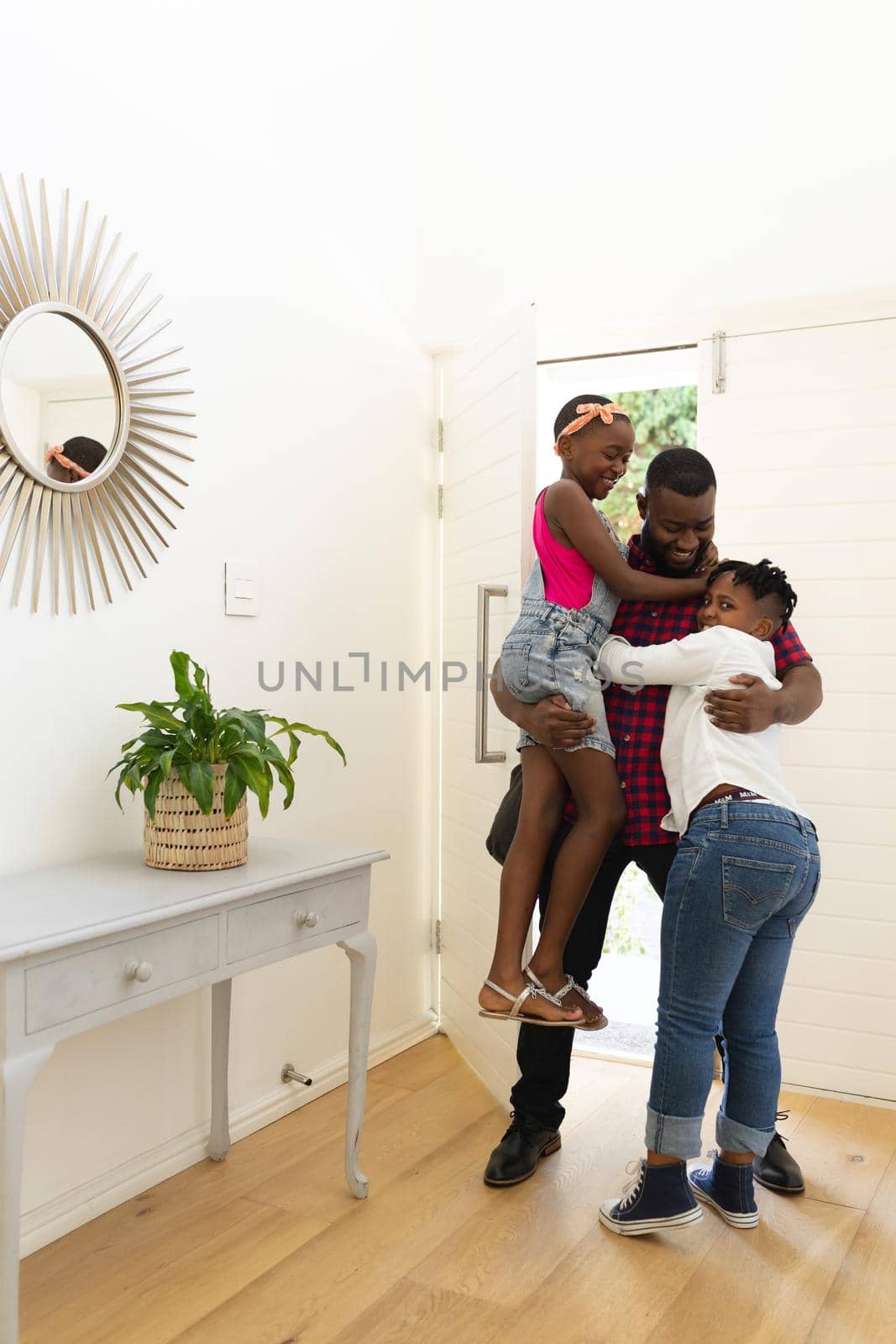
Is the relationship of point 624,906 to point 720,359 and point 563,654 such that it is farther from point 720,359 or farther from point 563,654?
point 563,654

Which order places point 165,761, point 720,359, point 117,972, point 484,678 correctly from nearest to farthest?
point 117,972, point 165,761, point 484,678, point 720,359

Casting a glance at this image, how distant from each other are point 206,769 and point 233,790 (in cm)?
6

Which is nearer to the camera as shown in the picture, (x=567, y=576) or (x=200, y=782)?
(x=200, y=782)

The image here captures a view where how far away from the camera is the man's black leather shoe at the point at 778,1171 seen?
7.39 feet

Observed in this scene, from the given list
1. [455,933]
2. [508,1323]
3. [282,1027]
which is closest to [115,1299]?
[508,1323]

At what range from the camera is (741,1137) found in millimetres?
2059

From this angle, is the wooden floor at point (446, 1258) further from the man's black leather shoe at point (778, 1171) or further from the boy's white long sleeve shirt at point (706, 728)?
the boy's white long sleeve shirt at point (706, 728)

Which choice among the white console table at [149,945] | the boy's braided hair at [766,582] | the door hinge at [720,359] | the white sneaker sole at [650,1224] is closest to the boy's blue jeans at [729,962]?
the white sneaker sole at [650,1224]

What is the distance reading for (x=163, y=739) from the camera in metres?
1.98

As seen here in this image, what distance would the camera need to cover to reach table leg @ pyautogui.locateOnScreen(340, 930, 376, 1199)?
7.07ft

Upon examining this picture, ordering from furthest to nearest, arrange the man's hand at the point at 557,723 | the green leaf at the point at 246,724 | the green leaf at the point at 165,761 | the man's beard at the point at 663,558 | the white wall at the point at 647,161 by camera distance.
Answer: the white wall at the point at 647,161 < the man's beard at the point at 663,558 < the man's hand at the point at 557,723 < the green leaf at the point at 246,724 < the green leaf at the point at 165,761

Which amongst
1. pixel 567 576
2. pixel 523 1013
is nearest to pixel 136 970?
pixel 523 1013

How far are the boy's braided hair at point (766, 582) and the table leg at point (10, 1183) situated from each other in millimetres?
1460

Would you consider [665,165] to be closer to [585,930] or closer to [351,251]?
[351,251]
